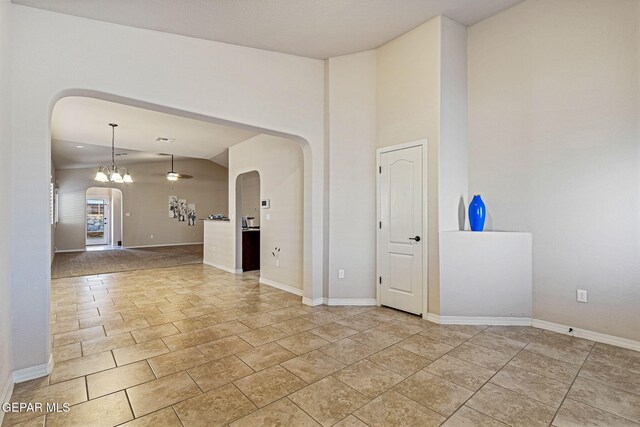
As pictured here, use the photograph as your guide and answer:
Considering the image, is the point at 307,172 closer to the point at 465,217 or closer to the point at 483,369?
the point at 465,217

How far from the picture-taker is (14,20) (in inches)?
95.5

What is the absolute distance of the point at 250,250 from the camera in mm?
7125

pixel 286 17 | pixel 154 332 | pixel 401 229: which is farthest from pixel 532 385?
pixel 286 17

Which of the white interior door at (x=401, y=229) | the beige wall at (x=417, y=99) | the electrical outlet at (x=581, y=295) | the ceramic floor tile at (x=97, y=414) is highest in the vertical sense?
the beige wall at (x=417, y=99)

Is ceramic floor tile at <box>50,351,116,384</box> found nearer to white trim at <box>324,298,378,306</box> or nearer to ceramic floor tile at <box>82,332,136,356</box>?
ceramic floor tile at <box>82,332,136,356</box>

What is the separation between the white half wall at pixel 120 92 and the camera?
240 centimetres

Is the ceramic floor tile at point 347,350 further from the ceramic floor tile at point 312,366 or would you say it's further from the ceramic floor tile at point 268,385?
the ceramic floor tile at point 268,385

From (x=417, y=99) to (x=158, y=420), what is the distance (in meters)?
3.97

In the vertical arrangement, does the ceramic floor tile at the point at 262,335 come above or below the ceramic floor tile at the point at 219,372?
below

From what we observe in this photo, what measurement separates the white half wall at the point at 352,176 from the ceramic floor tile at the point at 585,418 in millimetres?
2504

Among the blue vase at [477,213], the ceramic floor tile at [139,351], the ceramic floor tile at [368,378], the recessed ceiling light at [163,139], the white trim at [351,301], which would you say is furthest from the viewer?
the recessed ceiling light at [163,139]

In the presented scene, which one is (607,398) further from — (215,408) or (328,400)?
(215,408)

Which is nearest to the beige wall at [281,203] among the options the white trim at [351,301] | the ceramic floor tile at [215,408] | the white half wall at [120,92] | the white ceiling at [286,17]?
the white half wall at [120,92]

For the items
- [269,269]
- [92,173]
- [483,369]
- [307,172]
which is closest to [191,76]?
[307,172]
